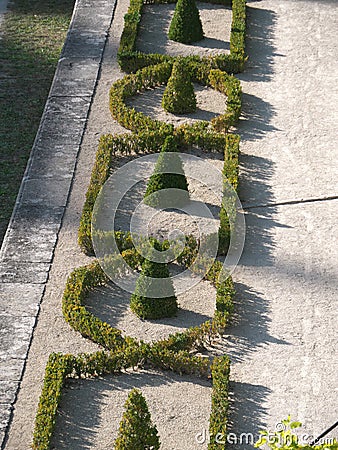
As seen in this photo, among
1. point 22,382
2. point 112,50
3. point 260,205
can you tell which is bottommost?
point 22,382


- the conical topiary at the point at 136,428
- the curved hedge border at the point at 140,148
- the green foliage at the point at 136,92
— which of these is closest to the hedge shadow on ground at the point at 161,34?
the green foliage at the point at 136,92

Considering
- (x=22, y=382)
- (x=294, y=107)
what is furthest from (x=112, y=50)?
(x=22, y=382)

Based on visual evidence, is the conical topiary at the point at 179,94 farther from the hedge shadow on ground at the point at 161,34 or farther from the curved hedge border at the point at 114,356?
the curved hedge border at the point at 114,356

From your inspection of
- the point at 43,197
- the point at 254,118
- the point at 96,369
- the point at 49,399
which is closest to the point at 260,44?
the point at 254,118

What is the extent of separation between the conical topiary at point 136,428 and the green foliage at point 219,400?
475mm

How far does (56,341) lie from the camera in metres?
7.66

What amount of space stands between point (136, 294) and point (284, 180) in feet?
8.39

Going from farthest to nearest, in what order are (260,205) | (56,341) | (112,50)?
(112,50) < (260,205) < (56,341)

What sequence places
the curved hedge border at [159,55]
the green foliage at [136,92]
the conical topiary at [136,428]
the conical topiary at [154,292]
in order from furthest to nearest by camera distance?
the curved hedge border at [159,55], the green foliage at [136,92], the conical topiary at [154,292], the conical topiary at [136,428]

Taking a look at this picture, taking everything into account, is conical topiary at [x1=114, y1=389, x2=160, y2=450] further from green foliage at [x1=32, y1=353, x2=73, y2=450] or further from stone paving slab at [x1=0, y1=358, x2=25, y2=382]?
stone paving slab at [x1=0, y1=358, x2=25, y2=382]

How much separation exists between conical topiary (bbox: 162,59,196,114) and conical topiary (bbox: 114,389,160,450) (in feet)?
17.1

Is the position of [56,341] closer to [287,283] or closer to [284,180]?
[287,283]

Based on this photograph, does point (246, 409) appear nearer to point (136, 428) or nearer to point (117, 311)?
point (136, 428)

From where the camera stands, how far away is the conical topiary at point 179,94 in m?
10.8
